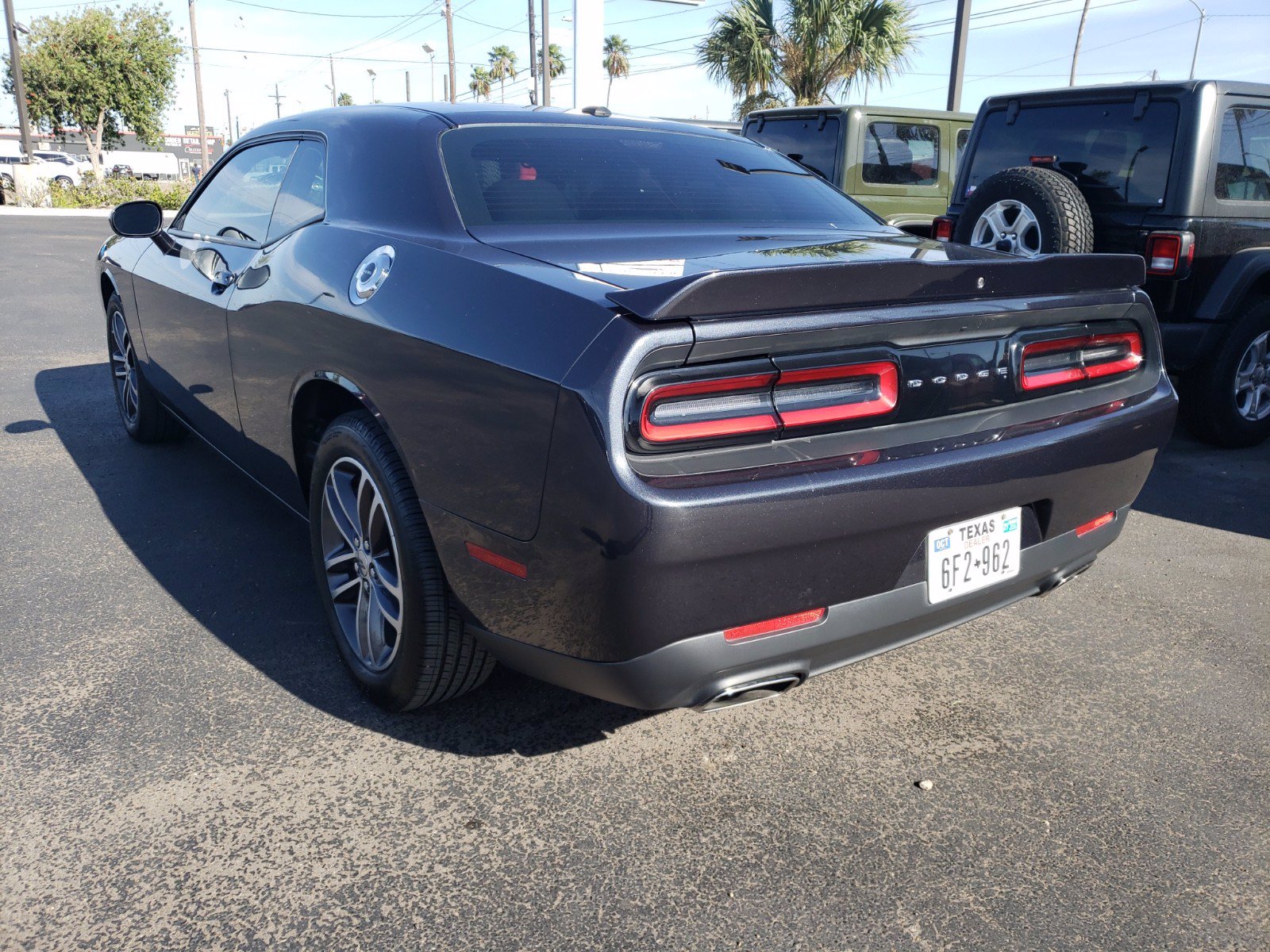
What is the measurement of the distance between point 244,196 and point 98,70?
4462 cm

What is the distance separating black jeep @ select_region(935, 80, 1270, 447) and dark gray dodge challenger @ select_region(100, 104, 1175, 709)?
241cm

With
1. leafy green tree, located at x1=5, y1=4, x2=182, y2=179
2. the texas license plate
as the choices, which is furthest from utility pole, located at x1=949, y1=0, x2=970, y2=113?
leafy green tree, located at x1=5, y1=4, x2=182, y2=179

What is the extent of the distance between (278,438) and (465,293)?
1144 millimetres

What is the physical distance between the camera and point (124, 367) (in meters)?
5.12

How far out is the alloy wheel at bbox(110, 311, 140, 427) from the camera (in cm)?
493

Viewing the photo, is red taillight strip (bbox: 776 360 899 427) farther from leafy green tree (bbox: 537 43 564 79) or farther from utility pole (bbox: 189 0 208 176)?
leafy green tree (bbox: 537 43 564 79)

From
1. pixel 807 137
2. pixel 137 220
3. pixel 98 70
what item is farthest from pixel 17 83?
pixel 137 220

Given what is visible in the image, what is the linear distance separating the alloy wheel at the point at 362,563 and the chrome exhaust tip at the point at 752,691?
2.74ft

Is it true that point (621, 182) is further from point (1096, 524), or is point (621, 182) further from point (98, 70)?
point (98, 70)

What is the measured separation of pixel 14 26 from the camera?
1200 inches

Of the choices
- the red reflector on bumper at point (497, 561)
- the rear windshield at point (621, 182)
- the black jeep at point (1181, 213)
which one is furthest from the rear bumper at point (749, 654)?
the black jeep at point (1181, 213)

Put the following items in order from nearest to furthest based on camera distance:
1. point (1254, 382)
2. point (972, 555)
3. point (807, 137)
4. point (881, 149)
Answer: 1. point (972, 555)
2. point (1254, 382)
3. point (881, 149)
4. point (807, 137)

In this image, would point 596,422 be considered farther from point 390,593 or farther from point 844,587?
point 390,593

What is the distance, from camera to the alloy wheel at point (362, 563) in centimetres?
256
